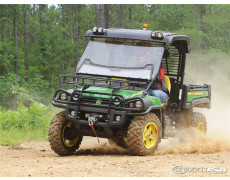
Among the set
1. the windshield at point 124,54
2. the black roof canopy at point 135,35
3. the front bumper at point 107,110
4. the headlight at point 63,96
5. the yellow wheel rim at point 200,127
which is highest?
the black roof canopy at point 135,35

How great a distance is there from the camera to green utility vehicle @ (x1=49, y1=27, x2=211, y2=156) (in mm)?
9312

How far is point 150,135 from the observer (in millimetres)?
9641

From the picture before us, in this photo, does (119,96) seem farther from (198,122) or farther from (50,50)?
(50,50)

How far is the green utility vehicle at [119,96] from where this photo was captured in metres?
9.31

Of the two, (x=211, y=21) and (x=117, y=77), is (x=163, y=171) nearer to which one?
(x=117, y=77)

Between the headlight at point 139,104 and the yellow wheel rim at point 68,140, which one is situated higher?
the headlight at point 139,104

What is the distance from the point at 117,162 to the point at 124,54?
277 centimetres

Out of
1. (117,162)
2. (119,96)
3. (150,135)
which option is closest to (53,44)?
(150,135)

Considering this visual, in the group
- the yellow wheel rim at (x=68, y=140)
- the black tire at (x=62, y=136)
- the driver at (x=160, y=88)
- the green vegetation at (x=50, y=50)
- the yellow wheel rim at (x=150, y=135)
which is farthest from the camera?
the green vegetation at (x=50, y=50)

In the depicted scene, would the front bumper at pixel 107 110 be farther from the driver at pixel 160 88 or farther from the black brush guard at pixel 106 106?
the driver at pixel 160 88

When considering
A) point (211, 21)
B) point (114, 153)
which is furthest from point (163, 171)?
point (211, 21)

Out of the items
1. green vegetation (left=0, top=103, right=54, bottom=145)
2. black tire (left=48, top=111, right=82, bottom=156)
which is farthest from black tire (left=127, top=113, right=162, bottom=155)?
green vegetation (left=0, top=103, right=54, bottom=145)

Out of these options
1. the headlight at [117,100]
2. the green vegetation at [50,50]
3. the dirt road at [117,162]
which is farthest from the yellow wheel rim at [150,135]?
the green vegetation at [50,50]

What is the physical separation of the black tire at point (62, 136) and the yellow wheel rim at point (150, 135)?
147 cm
